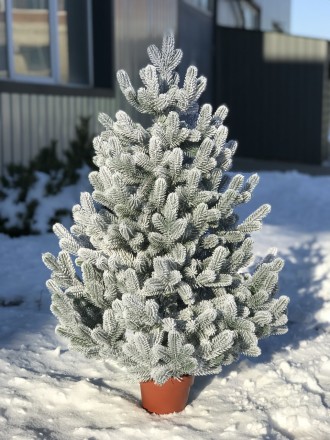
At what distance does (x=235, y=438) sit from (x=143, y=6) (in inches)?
333

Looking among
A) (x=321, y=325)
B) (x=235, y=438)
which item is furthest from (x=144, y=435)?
(x=321, y=325)

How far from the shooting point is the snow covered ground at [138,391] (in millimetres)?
3252

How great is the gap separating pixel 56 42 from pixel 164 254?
609cm

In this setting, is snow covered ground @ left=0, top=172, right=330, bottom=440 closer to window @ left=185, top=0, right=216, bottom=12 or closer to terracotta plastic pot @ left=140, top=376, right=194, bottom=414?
terracotta plastic pot @ left=140, top=376, right=194, bottom=414

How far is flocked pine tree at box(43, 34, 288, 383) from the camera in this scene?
10.3 ft

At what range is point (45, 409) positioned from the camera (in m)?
3.44

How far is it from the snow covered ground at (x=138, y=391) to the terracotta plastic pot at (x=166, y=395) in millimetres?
45

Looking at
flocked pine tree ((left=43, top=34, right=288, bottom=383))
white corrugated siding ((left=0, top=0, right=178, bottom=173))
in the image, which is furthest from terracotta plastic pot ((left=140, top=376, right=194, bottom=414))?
white corrugated siding ((left=0, top=0, right=178, bottom=173))

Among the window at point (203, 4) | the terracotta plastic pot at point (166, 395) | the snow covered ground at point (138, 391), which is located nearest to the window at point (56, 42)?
the snow covered ground at point (138, 391)

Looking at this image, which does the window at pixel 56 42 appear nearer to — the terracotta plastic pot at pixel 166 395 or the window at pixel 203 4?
the window at pixel 203 4

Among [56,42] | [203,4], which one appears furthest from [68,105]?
[203,4]

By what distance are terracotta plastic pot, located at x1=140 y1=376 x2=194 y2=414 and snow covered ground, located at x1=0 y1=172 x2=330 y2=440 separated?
0.04 m

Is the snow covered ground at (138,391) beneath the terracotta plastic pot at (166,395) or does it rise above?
beneath

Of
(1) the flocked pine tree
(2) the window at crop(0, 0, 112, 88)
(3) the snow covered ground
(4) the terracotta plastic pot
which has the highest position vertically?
(2) the window at crop(0, 0, 112, 88)
